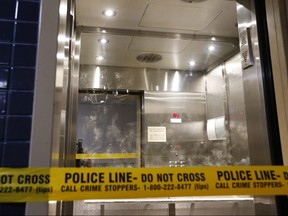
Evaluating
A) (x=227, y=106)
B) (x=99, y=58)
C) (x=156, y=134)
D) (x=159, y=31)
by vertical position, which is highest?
(x=159, y=31)

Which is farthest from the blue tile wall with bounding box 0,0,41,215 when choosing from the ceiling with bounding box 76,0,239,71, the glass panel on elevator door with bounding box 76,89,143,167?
the glass panel on elevator door with bounding box 76,89,143,167

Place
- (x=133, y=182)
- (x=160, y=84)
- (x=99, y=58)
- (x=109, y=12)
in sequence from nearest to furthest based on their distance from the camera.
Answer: (x=133, y=182) → (x=109, y=12) → (x=99, y=58) → (x=160, y=84)

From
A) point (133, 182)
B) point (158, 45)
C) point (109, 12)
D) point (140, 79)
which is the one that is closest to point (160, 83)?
point (140, 79)

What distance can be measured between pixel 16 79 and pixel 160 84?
2.16 m

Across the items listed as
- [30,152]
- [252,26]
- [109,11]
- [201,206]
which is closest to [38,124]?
[30,152]

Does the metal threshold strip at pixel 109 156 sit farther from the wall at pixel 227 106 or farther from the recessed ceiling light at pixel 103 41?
the recessed ceiling light at pixel 103 41

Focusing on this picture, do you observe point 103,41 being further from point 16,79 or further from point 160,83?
point 16,79

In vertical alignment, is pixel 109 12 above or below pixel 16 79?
above

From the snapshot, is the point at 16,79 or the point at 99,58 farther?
the point at 99,58

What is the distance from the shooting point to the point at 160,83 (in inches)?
118

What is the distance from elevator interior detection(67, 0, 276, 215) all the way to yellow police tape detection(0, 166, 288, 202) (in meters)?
1.02

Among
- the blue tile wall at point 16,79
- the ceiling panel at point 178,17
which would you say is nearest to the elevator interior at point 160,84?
the ceiling panel at point 178,17

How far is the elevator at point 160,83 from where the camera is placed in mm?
1993

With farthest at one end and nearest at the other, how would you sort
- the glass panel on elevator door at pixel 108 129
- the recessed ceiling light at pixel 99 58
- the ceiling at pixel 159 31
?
the recessed ceiling light at pixel 99 58, the glass panel on elevator door at pixel 108 129, the ceiling at pixel 159 31
